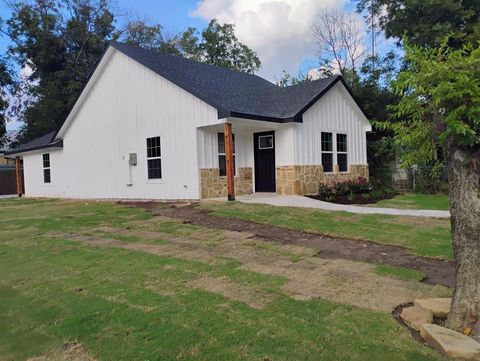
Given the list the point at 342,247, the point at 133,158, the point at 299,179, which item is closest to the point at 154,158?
the point at 133,158

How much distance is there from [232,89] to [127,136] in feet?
14.9

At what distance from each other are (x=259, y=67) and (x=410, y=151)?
34662mm

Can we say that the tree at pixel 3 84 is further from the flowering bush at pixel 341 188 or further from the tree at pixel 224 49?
the flowering bush at pixel 341 188

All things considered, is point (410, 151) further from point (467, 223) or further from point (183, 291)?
point (183, 291)

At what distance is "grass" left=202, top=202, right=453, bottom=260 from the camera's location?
22.6 ft

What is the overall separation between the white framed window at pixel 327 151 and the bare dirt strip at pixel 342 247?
7.17 metres

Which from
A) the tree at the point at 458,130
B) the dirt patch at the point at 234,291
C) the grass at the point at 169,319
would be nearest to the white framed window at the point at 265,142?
the grass at the point at 169,319

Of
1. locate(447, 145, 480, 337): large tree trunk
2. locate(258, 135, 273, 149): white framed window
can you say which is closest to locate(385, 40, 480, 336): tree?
locate(447, 145, 480, 337): large tree trunk

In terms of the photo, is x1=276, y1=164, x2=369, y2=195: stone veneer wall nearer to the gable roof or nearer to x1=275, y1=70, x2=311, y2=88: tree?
the gable roof

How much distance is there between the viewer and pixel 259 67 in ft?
123

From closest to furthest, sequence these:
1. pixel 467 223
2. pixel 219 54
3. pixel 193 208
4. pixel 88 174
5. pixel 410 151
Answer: pixel 467 223 < pixel 410 151 < pixel 193 208 < pixel 88 174 < pixel 219 54

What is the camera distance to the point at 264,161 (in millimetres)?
15148

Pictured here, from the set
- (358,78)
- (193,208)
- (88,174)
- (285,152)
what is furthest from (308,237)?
(358,78)

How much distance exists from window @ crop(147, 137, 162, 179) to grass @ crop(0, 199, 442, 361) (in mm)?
8677
